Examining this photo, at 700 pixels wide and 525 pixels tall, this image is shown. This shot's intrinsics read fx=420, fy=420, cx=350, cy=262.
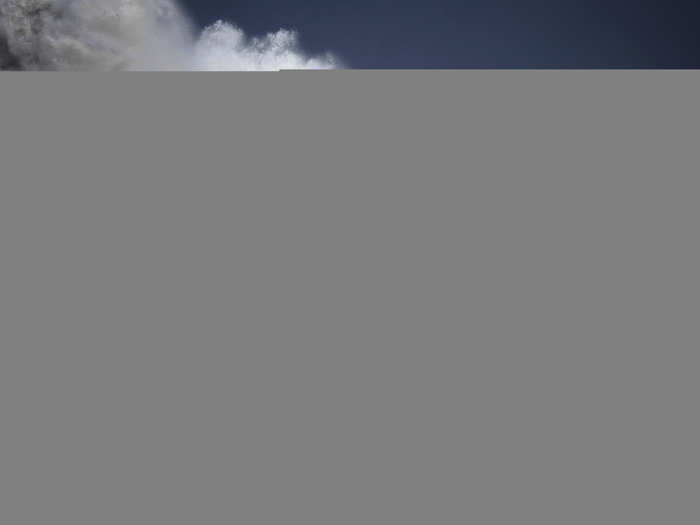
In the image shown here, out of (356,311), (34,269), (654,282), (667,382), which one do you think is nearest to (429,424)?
(356,311)

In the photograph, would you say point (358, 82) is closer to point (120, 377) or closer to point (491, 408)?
point (491, 408)

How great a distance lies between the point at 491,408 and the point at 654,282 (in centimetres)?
120

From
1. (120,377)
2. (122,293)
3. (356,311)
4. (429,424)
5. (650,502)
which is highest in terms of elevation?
(122,293)

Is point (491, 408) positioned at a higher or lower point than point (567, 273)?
lower

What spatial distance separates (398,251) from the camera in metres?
2.49

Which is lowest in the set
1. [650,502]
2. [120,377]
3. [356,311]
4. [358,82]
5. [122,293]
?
[650,502]

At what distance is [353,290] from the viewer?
8.14 feet

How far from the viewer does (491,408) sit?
2.45 metres

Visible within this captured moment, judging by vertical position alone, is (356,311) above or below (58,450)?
above

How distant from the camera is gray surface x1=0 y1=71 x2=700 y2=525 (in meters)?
2.41

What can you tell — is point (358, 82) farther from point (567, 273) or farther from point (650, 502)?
point (650, 502)

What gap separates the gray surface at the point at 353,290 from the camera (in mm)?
2414

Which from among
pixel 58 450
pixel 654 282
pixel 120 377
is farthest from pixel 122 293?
pixel 654 282

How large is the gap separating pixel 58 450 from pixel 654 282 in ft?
11.7
